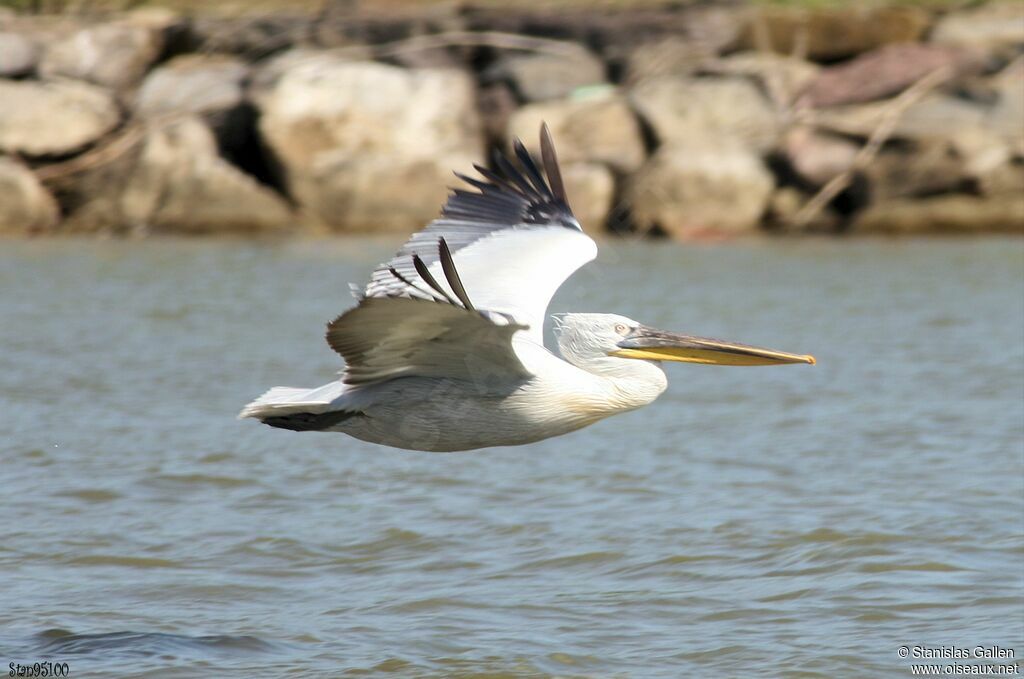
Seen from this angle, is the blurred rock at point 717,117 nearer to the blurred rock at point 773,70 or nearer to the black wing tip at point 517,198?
the blurred rock at point 773,70

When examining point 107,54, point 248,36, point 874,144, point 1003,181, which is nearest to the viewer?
point 1003,181

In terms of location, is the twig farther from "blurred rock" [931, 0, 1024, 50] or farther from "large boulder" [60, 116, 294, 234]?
"large boulder" [60, 116, 294, 234]

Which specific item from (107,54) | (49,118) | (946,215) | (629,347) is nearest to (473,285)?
(629,347)

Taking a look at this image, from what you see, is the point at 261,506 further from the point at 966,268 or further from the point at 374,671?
the point at 966,268

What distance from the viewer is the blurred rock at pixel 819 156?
1561 cm

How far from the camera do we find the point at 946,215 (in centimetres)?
1543

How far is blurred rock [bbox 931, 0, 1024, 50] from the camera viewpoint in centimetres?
1669

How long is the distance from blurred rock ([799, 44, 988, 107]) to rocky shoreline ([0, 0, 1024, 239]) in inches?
0.9

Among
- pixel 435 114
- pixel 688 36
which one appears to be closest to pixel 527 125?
pixel 435 114

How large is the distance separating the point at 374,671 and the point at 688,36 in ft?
43.8

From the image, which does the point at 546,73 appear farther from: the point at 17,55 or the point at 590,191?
the point at 17,55

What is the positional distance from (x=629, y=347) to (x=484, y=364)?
610 mm

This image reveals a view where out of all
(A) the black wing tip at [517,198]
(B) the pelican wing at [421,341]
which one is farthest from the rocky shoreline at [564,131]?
(B) the pelican wing at [421,341]

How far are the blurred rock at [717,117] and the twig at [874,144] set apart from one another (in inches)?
30.8
